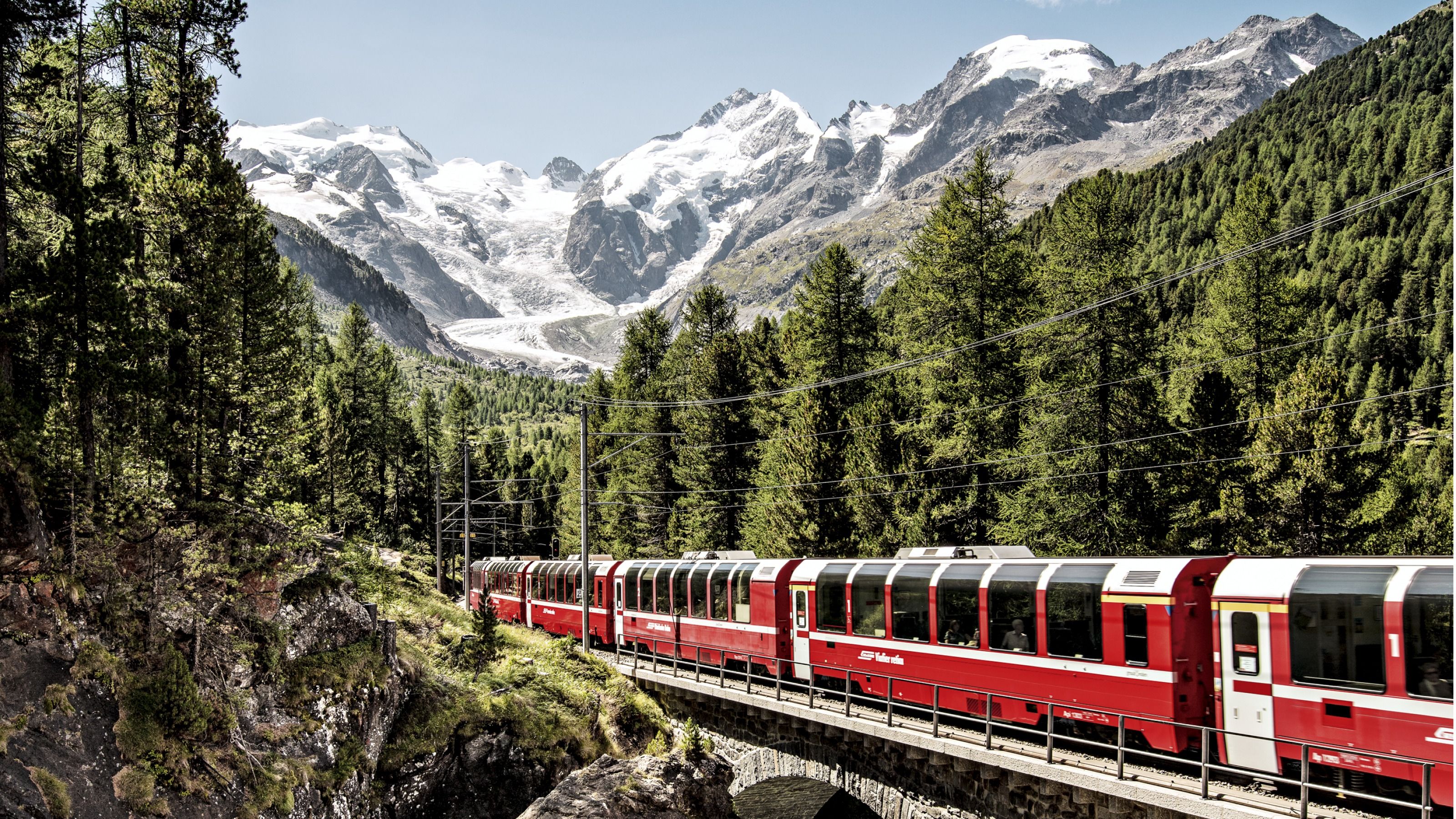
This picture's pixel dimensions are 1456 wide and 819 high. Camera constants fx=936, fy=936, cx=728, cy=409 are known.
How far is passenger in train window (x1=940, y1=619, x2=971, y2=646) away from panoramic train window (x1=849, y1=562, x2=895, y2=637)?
229cm

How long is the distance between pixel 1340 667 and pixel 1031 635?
19.3ft

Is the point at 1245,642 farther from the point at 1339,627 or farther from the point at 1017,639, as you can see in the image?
the point at 1017,639

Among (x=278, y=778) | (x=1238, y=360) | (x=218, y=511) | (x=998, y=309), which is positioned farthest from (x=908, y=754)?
(x=1238, y=360)

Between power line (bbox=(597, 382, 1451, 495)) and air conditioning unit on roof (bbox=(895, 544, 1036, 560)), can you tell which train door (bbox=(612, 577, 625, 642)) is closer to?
power line (bbox=(597, 382, 1451, 495))

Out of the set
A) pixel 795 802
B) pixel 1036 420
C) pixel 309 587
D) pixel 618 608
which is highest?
pixel 1036 420

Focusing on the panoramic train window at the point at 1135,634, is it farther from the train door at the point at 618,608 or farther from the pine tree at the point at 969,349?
the train door at the point at 618,608

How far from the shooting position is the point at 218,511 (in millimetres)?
21062

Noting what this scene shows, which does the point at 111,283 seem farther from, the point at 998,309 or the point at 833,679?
the point at 998,309

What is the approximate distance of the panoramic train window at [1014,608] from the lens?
19.5 metres

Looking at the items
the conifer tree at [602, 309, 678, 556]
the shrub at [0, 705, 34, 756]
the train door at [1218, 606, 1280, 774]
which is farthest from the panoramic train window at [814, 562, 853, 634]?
the conifer tree at [602, 309, 678, 556]

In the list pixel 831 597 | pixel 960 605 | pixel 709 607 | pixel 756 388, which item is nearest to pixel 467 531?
Result: pixel 756 388

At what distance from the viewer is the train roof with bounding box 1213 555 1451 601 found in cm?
1471

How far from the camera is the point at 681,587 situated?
1302 inches

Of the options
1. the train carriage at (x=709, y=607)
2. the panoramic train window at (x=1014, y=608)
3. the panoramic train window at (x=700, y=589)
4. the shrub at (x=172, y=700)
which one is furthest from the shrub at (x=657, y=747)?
the shrub at (x=172, y=700)
